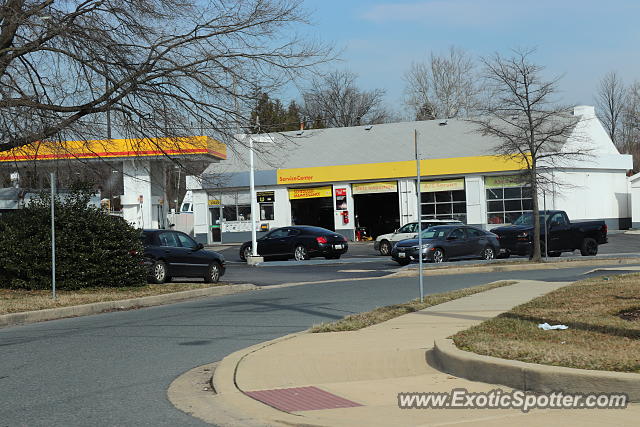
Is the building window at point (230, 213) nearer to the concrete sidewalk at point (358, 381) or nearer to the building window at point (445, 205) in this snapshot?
the building window at point (445, 205)

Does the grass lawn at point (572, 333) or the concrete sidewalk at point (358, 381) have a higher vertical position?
the grass lawn at point (572, 333)

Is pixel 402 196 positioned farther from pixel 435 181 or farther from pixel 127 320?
pixel 127 320

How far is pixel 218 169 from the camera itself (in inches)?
2114

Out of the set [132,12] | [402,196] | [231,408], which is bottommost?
[231,408]

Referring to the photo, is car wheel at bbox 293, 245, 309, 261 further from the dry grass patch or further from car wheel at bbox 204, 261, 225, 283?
the dry grass patch

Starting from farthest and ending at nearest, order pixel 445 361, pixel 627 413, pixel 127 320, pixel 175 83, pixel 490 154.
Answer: pixel 490 154, pixel 175 83, pixel 127 320, pixel 445 361, pixel 627 413

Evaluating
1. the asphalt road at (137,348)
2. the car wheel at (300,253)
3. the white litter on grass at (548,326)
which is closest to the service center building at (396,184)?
the car wheel at (300,253)

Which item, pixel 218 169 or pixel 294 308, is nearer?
pixel 294 308

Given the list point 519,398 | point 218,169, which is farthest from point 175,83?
point 218,169

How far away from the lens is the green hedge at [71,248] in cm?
2009

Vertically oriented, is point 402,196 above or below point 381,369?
above

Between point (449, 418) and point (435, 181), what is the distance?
4186 cm

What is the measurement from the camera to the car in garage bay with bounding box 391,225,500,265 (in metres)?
28.9

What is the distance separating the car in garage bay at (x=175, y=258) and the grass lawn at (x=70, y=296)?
1116 millimetres
